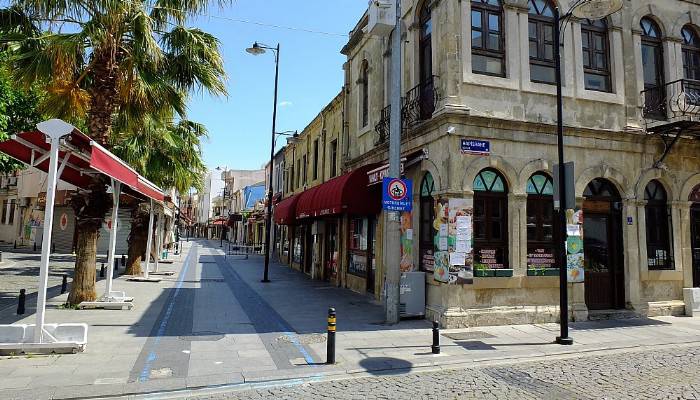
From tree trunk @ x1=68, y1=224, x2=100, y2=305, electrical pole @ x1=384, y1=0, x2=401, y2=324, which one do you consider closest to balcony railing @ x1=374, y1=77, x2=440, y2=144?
electrical pole @ x1=384, y1=0, x2=401, y2=324

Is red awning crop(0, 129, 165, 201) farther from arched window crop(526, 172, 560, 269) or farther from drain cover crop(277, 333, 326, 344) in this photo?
arched window crop(526, 172, 560, 269)

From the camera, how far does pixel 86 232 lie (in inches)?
441

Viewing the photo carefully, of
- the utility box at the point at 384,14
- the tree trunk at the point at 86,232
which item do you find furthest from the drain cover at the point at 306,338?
the utility box at the point at 384,14

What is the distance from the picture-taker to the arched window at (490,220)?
10562 mm

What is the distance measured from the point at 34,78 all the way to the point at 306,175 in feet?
51.7

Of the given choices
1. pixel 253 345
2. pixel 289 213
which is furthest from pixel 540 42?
pixel 289 213

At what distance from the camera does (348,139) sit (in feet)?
57.7

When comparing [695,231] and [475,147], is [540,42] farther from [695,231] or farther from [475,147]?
[695,231]

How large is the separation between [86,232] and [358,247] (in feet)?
27.2

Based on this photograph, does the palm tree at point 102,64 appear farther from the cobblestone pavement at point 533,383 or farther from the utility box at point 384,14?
the cobblestone pavement at point 533,383

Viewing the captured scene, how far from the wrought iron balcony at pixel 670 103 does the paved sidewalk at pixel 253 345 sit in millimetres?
5360

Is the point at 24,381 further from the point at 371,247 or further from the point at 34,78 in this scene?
the point at 371,247

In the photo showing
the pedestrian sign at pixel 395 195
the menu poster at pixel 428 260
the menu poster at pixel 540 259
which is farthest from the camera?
the menu poster at pixel 428 260

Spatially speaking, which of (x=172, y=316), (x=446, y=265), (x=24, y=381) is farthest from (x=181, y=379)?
(x=446, y=265)
